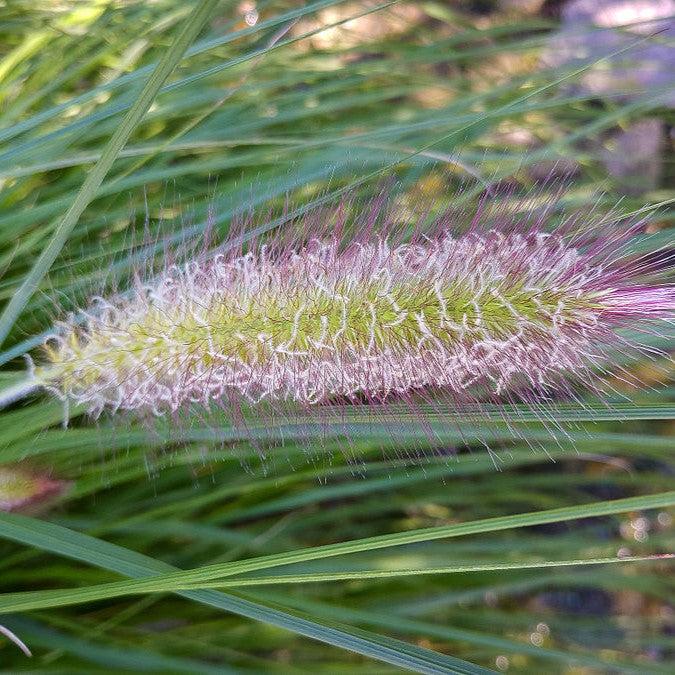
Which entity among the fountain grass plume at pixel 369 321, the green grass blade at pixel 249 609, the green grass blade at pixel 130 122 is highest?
the green grass blade at pixel 130 122

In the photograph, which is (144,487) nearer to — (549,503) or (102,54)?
(102,54)

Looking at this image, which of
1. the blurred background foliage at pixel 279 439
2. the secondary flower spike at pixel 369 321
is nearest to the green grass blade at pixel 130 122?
the secondary flower spike at pixel 369 321

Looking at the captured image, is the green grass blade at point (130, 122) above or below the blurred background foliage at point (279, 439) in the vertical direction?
above

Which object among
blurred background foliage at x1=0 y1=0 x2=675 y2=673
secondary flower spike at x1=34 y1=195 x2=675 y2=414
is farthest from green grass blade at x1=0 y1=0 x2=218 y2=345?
blurred background foliage at x1=0 y1=0 x2=675 y2=673

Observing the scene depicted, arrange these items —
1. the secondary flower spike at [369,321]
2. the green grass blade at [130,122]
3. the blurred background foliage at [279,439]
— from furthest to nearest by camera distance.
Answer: the blurred background foliage at [279,439] → the secondary flower spike at [369,321] → the green grass blade at [130,122]

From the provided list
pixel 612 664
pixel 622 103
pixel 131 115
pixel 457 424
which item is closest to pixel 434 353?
pixel 457 424

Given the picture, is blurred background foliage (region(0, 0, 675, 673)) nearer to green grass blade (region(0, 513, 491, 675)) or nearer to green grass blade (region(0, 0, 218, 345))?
green grass blade (region(0, 513, 491, 675))

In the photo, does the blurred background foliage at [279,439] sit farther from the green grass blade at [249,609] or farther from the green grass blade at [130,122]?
the green grass blade at [130,122]

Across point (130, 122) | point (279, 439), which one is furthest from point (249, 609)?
point (130, 122)
